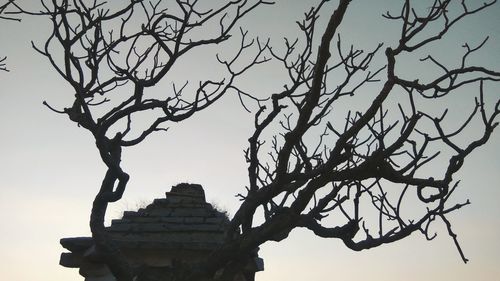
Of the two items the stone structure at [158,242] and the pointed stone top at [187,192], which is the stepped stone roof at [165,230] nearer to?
the stone structure at [158,242]

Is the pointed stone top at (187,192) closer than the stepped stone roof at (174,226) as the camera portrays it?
No

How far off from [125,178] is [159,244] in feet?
5.87

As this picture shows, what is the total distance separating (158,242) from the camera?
5.34m

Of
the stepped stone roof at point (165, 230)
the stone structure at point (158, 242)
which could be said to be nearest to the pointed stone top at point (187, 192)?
the stepped stone roof at point (165, 230)

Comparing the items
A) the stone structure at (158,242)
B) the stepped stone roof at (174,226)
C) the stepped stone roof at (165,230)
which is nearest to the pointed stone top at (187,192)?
the stepped stone roof at (174,226)

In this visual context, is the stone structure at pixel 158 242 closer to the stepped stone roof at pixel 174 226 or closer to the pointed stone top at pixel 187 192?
the stepped stone roof at pixel 174 226

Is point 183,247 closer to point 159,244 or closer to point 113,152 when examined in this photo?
point 159,244

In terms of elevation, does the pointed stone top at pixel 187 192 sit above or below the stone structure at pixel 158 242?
above

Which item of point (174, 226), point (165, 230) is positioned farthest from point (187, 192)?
point (165, 230)

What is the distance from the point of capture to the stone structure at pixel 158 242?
17.3ft

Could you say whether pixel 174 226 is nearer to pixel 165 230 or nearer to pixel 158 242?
pixel 165 230

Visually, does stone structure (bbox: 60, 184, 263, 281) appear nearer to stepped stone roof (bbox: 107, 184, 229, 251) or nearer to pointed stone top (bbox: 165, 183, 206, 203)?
A: stepped stone roof (bbox: 107, 184, 229, 251)

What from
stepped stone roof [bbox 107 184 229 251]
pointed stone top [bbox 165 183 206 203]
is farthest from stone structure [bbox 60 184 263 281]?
pointed stone top [bbox 165 183 206 203]

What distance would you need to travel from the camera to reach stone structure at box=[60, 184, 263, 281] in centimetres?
526
